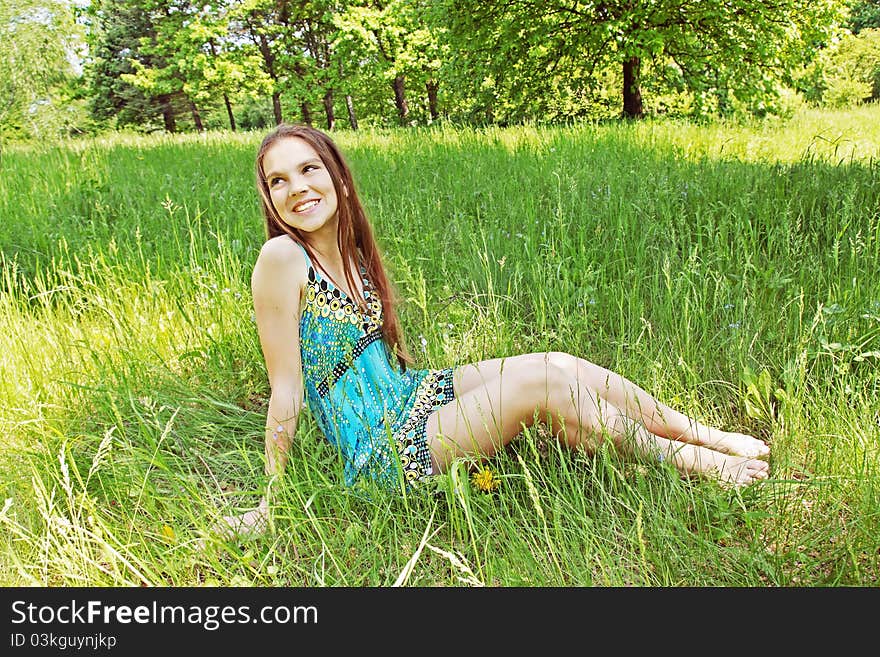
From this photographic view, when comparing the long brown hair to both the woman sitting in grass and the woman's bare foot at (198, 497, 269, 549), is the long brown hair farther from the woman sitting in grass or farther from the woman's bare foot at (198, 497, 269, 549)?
the woman's bare foot at (198, 497, 269, 549)

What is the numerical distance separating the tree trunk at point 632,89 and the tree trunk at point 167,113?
2066 centimetres

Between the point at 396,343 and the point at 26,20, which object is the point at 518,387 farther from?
the point at 26,20

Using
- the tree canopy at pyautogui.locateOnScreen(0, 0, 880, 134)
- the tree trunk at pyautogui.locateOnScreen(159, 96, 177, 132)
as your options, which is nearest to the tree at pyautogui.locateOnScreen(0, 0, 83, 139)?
the tree canopy at pyautogui.locateOnScreen(0, 0, 880, 134)

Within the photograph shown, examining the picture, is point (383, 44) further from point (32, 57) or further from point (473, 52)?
point (32, 57)

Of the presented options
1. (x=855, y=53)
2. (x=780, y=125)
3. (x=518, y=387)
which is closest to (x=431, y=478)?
(x=518, y=387)

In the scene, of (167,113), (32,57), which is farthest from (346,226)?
(167,113)

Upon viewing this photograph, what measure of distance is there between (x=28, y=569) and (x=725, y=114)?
37.1 ft

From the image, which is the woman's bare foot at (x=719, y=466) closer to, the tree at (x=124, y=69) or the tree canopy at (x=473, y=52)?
the tree canopy at (x=473, y=52)

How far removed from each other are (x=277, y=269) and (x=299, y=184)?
0.94ft

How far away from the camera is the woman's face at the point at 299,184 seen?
195 cm

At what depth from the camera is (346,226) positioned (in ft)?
6.94

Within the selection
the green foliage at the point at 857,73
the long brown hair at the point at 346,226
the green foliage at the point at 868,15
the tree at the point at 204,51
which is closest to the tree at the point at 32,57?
the tree at the point at 204,51

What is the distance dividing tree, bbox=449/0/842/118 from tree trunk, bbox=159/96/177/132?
1860 centimetres

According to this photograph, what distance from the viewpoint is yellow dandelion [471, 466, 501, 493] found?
5.68ft
